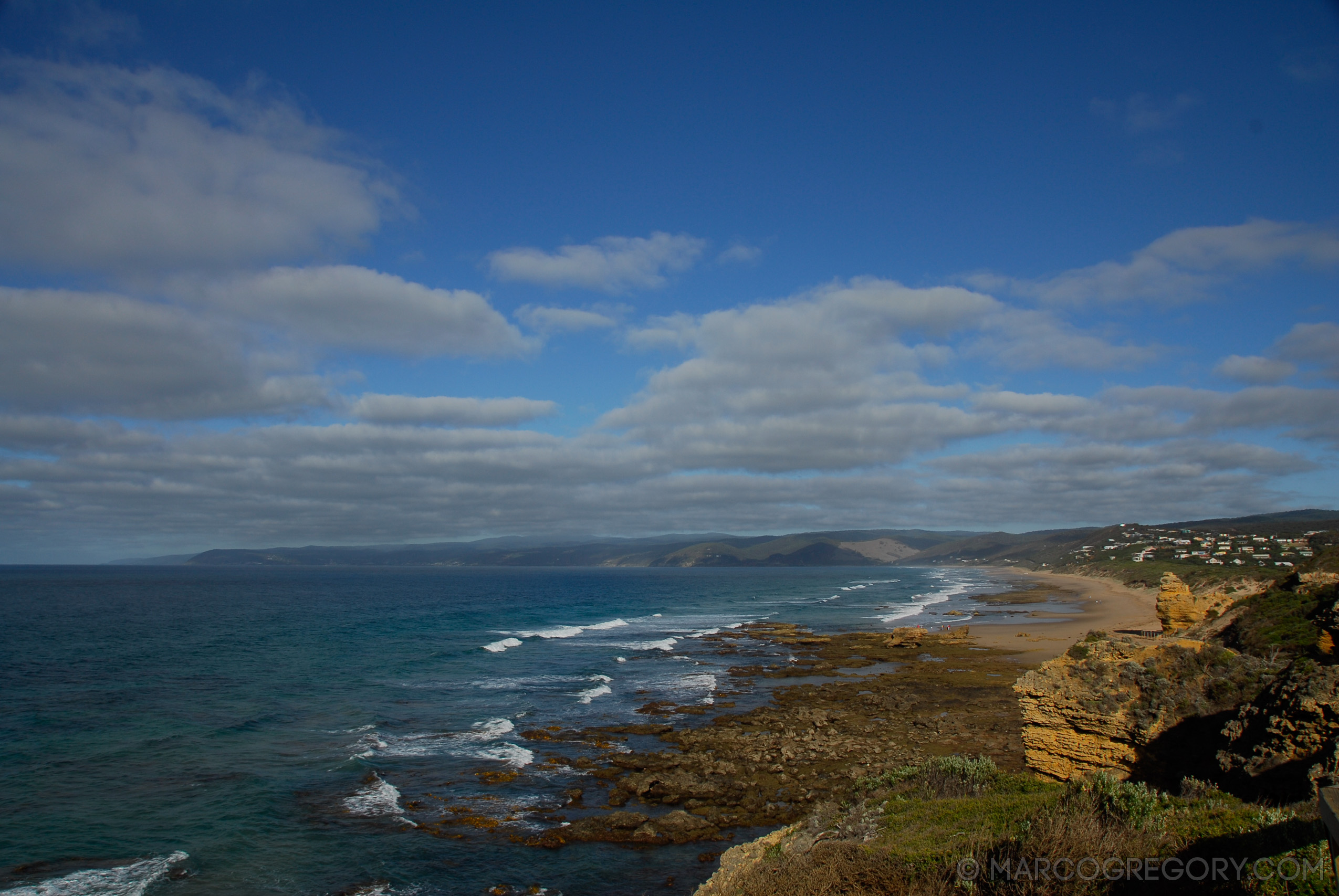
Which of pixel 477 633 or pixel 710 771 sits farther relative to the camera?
pixel 477 633

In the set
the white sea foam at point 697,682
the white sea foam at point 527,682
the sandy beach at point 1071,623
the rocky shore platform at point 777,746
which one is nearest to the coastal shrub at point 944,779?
the rocky shore platform at point 777,746

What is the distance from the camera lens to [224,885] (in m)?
16.2

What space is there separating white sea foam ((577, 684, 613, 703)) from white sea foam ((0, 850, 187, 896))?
19.5 meters

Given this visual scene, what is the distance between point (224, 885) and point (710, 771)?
13933 mm

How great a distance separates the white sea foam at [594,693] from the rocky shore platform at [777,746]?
3581 millimetres

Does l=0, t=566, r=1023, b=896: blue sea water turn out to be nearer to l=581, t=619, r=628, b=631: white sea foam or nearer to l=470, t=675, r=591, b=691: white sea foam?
l=470, t=675, r=591, b=691: white sea foam

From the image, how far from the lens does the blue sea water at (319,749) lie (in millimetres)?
16984

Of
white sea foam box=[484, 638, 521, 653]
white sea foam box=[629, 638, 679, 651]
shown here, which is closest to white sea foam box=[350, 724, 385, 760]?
white sea foam box=[484, 638, 521, 653]

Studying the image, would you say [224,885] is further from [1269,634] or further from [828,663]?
[828,663]

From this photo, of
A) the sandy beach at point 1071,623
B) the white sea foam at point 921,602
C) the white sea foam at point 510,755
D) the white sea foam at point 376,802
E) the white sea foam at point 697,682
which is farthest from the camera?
the white sea foam at point 921,602

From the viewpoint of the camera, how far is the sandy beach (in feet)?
162

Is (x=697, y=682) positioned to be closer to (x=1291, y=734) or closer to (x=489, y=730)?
(x=489, y=730)

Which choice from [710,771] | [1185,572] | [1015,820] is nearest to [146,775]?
[710,771]

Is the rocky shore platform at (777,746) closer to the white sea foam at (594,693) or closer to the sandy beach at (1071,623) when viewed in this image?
the white sea foam at (594,693)
